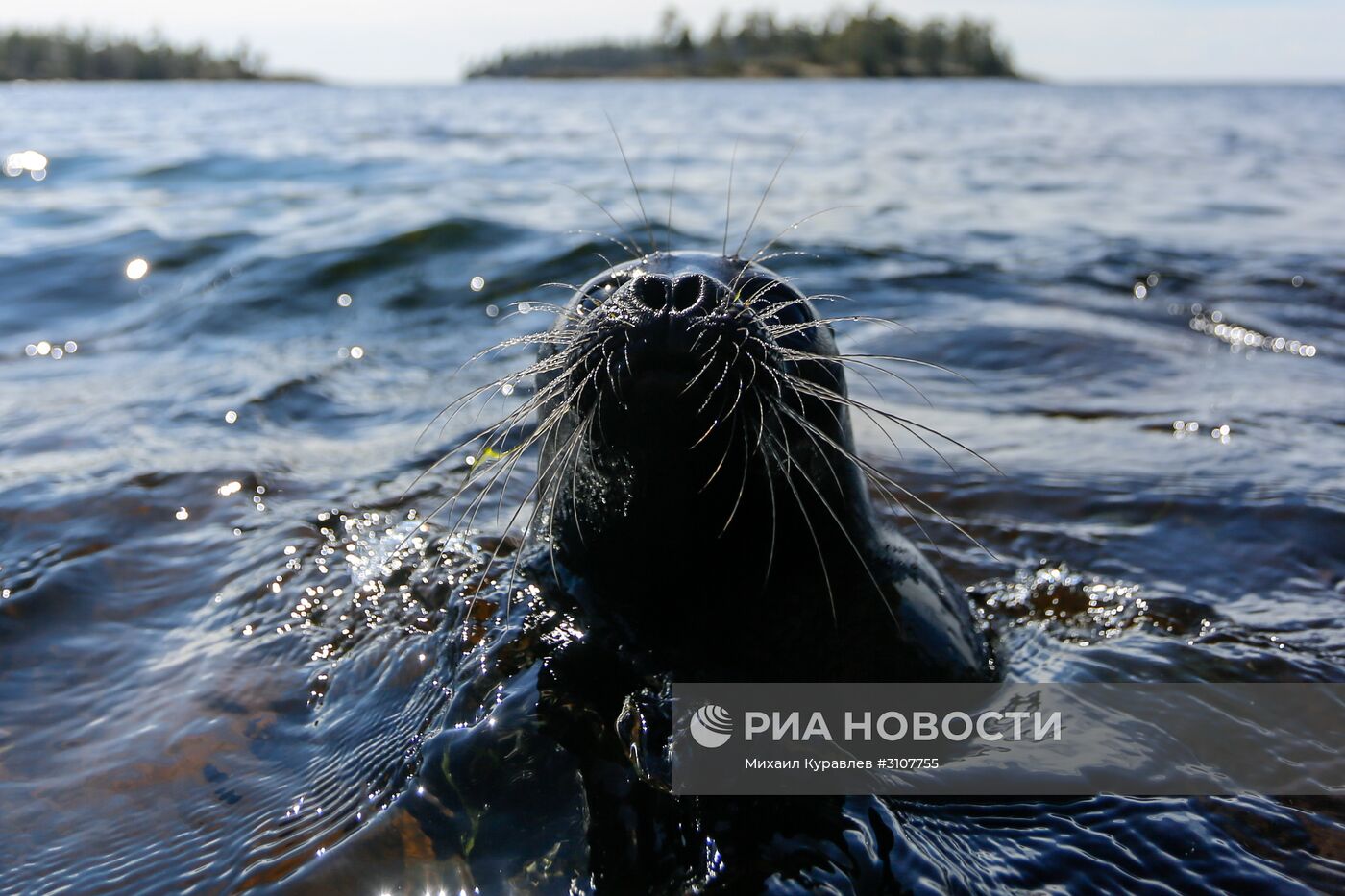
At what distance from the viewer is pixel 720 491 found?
2.54 metres

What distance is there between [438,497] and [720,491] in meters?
2.16

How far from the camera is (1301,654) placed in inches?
132

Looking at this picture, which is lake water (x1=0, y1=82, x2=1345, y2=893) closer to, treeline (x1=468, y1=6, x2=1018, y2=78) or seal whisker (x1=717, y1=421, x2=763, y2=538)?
seal whisker (x1=717, y1=421, x2=763, y2=538)

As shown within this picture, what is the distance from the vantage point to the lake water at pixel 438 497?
97.5 inches

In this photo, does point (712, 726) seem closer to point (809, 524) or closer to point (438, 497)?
point (809, 524)

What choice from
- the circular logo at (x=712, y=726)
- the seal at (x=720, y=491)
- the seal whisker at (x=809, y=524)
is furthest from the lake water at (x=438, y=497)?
the seal whisker at (x=809, y=524)

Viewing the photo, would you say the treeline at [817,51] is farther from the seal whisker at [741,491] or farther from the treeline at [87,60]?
the seal whisker at [741,491]

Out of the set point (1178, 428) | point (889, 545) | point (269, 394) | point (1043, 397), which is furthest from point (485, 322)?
point (889, 545)

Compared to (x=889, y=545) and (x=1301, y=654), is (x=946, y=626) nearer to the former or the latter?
(x=889, y=545)

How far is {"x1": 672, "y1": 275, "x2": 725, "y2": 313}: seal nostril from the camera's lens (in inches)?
91.6

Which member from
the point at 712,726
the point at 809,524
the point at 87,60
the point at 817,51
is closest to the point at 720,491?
the point at 809,524

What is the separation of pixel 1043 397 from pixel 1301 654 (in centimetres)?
285

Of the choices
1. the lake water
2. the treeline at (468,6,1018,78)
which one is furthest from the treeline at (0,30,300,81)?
the lake water

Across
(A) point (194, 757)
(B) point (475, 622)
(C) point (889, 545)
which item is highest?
(C) point (889, 545)
